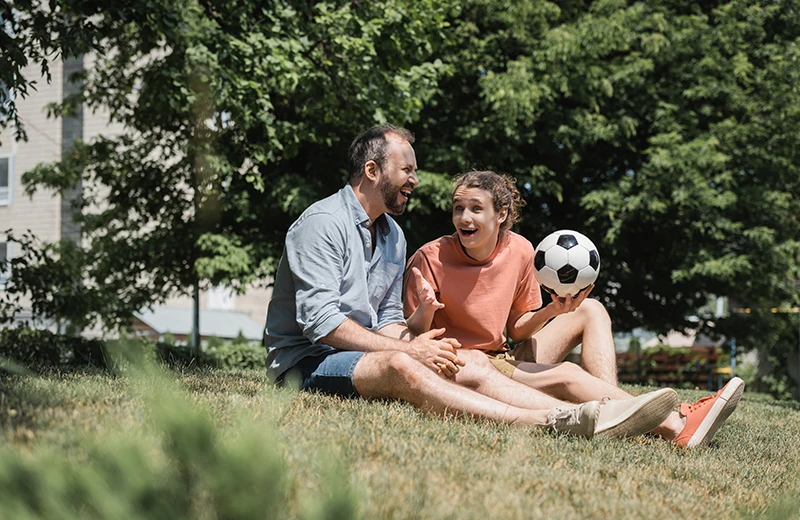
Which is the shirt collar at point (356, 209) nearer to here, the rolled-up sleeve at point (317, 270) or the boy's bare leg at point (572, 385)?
the rolled-up sleeve at point (317, 270)

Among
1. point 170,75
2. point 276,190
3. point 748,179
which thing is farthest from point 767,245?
point 170,75

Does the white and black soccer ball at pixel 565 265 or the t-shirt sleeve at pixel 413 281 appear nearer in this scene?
the white and black soccer ball at pixel 565 265

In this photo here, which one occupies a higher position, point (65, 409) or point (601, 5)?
point (601, 5)

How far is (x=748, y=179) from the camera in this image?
661 inches

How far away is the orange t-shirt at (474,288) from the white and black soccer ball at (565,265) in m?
0.17

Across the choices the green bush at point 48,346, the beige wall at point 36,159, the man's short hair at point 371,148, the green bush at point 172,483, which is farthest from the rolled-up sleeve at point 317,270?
the beige wall at point 36,159

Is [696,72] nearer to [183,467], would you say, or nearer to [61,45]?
[61,45]

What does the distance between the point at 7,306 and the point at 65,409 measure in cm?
931

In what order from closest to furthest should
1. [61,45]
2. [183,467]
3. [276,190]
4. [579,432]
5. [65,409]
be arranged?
[183,467]
[65,409]
[579,432]
[61,45]
[276,190]

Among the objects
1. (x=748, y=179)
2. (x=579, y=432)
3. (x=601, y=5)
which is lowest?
(x=579, y=432)

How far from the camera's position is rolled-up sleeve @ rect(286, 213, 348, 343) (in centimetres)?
452

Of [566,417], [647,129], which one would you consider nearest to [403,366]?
[566,417]

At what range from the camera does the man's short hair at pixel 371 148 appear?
5.16 meters

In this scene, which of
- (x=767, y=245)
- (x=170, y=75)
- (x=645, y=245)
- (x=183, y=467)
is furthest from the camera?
(x=645, y=245)
